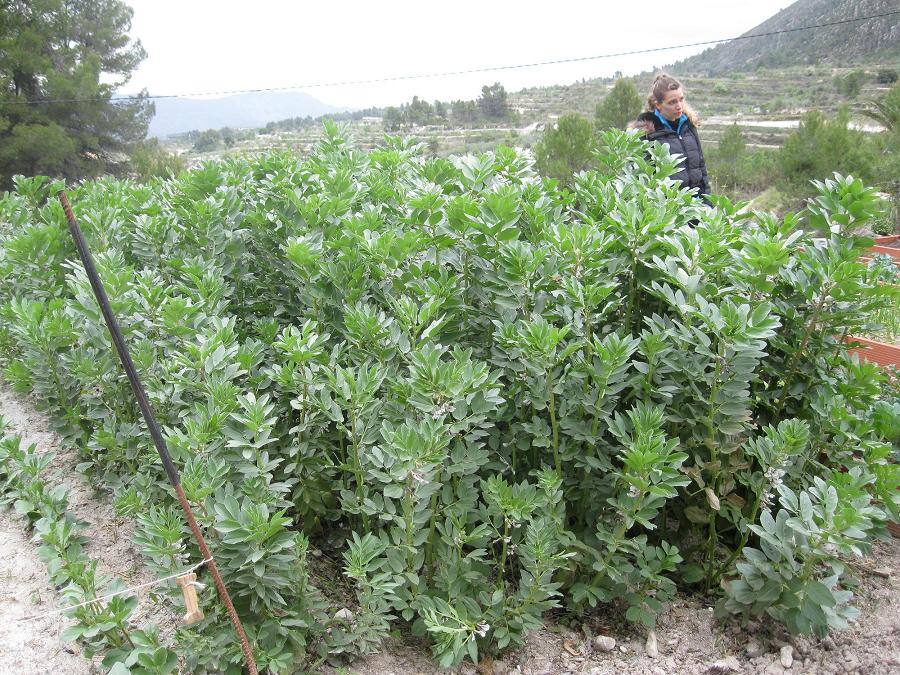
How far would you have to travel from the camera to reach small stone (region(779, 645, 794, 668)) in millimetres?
1843

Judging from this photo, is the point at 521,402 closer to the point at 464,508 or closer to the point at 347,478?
the point at 464,508

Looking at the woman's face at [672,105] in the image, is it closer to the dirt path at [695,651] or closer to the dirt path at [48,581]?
the dirt path at [695,651]

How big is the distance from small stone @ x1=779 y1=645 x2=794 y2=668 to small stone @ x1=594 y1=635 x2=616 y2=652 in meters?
0.49

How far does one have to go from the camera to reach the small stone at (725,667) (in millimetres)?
1854

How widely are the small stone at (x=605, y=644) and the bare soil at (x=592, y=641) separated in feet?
0.04

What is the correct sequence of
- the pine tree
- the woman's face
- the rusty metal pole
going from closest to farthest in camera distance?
the rusty metal pole < the woman's face < the pine tree

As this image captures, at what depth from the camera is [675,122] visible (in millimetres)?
4391

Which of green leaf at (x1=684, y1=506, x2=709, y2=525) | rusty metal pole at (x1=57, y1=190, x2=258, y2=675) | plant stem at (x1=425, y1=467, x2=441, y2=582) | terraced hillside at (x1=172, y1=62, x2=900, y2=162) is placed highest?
terraced hillside at (x1=172, y1=62, x2=900, y2=162)

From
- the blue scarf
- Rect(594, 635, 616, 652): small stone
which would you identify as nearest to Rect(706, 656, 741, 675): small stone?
Rect(594, 635, 616, 652): small stone

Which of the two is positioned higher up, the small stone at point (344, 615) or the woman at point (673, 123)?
the woman at point (673, 123)

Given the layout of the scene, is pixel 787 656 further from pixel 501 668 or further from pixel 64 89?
pixel 64 89

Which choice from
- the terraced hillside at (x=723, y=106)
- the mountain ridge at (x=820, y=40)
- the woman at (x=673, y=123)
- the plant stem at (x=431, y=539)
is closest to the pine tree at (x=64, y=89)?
the terraced hillside at (x=723, y=106)

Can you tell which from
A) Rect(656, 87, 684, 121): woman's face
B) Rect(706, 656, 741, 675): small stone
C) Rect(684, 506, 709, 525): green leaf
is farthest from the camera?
Rect(656, 87, 684, 121): woman's face

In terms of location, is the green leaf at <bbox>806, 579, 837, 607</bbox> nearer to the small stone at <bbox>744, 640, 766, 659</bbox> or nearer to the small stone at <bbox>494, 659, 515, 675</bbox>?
the small stone at <bbox>744, 640, 766, 659</bbox>
